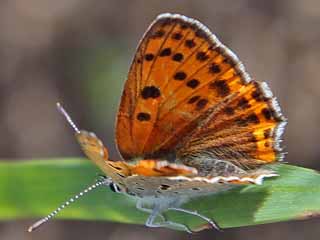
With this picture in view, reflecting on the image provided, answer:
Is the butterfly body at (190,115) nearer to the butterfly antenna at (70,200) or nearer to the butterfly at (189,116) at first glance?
the butterfly at (189,116)

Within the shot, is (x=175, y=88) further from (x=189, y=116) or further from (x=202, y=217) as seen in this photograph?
(x=202, y=217)

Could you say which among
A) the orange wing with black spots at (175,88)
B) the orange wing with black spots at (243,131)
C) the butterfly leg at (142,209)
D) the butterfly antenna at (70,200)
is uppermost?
the orange wing with black spots at (175,88)

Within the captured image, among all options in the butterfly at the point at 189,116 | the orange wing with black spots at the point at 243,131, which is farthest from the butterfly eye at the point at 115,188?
the orange wing with black spots at the point at 243,131

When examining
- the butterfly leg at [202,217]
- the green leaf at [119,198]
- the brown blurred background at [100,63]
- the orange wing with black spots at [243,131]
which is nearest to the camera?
the green leaf at [119,198]

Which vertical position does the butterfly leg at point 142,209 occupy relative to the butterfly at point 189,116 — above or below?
below

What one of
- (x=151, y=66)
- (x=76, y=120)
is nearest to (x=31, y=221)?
(x=76, y=120)

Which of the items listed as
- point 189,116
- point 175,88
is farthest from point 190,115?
point 175,88

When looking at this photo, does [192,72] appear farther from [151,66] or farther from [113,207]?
[113,207]
